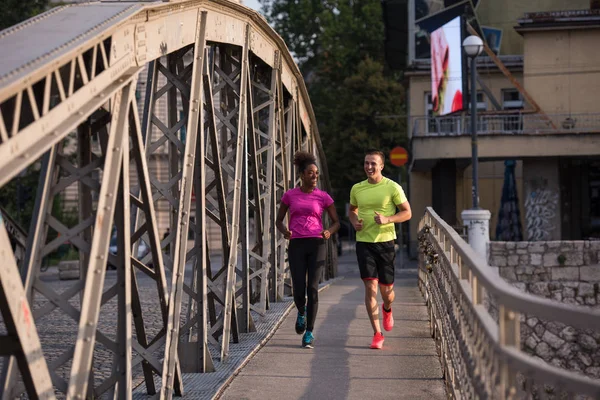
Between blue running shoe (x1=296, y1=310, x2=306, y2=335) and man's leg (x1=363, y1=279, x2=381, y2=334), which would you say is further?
blue running shoe (x1=296, y1=310, x2=306, y2=335)

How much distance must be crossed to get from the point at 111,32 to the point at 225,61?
215 inches

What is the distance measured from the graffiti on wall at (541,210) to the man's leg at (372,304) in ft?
90.9

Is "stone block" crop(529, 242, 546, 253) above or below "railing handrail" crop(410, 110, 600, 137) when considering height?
below

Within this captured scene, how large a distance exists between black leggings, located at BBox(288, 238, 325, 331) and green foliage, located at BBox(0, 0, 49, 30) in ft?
94.1

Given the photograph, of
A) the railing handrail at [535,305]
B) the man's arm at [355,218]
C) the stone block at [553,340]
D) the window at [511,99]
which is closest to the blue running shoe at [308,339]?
the man's arm at [355,218]

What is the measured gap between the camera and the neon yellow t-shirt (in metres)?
10.6

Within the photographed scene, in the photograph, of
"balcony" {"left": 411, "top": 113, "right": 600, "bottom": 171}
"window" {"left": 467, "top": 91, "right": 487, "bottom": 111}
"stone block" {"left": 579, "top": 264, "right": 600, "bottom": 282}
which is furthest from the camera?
"window" {"left": 467, "top": 91, "right": 487, "bottom": 111}

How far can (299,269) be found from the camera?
10938 mm

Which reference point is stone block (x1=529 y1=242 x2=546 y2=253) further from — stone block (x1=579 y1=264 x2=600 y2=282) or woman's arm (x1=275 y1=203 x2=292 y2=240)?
woman's arm (x1=275 y1=203 x2=292 y2=240)

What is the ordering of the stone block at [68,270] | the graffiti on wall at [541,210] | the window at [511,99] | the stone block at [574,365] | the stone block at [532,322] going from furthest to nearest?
the window at [511,99]
the graffiti on wall at [541,210]
the stone block at [68,270]
the stone block at [574,365]
the stone block at [532,322]

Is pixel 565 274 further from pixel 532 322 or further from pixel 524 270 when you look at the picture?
pixel 532 322

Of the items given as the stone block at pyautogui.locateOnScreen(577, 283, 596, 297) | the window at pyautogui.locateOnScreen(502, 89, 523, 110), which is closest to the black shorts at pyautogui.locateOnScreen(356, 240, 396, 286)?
the stone block at pyautogui.locateOnScreen(577, 283, 596, 297)

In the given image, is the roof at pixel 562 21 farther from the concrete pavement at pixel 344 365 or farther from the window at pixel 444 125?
the concrete pavement at pixel 344 365

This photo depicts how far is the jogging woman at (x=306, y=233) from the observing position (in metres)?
10.8
